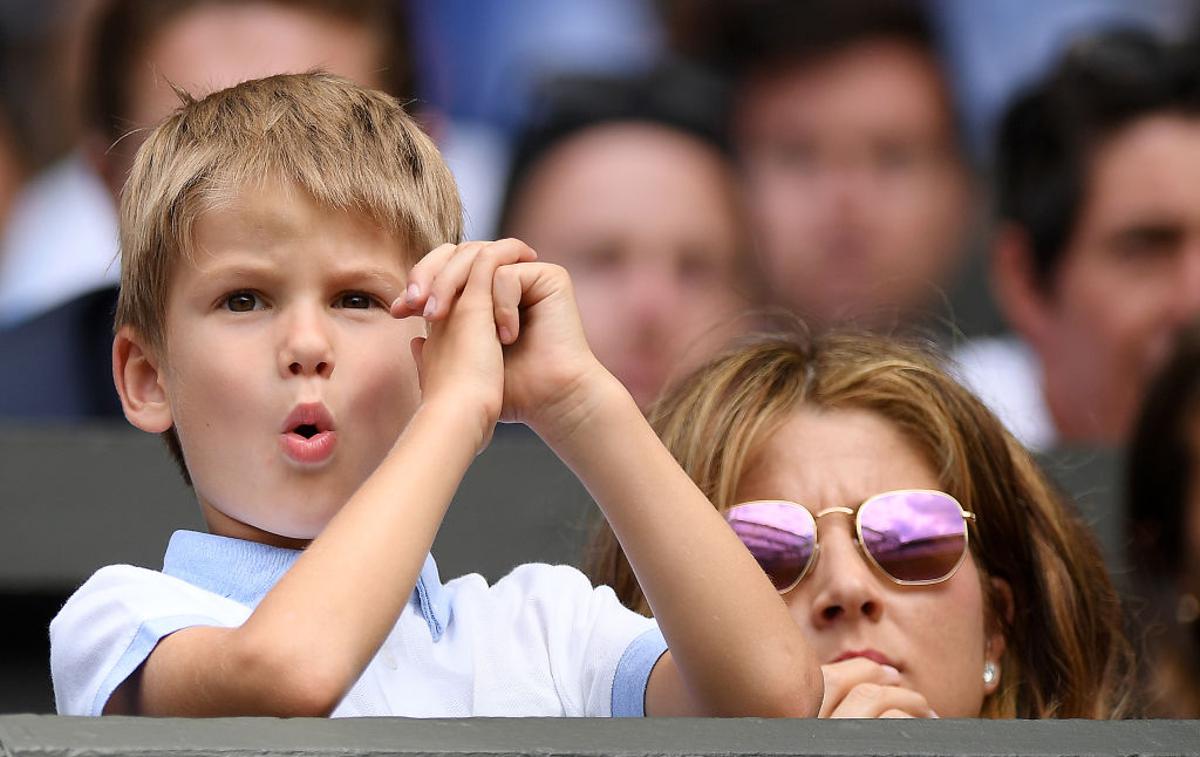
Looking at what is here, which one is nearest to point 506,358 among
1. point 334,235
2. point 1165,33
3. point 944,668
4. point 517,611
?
point 334,235

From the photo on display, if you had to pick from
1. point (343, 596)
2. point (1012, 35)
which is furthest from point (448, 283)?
point (1012, 35)

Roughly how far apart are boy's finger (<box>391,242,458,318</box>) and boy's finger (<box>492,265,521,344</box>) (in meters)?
0.05

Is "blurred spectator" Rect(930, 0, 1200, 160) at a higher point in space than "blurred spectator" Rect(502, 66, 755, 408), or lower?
higher

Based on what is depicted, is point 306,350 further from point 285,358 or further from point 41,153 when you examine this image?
point 41,153

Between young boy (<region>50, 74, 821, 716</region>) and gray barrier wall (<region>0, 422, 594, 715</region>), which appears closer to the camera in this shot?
young boy (<region>50, 74, 821, 716</region>)

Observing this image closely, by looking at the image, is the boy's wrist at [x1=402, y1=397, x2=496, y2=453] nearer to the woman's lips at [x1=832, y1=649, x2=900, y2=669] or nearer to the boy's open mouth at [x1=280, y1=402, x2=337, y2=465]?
the boy's open mouth at [x1=280, y1=402, x2=337, y2=465]

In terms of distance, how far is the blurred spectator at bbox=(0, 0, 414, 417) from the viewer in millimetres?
4277

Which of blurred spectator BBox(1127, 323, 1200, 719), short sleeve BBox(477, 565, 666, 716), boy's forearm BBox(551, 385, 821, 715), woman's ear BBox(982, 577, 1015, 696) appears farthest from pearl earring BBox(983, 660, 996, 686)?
blurred spectator BBox(1127, 323, 1200, 719)

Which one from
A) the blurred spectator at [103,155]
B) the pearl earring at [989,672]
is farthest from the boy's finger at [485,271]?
the blurred spectator at [103,155]

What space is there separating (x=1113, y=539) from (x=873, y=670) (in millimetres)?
2184

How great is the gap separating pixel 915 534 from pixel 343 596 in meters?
0.91

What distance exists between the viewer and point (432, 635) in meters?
1.90

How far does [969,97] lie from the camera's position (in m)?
4.45

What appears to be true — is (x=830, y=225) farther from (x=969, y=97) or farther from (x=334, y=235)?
(x=334, y=235)
